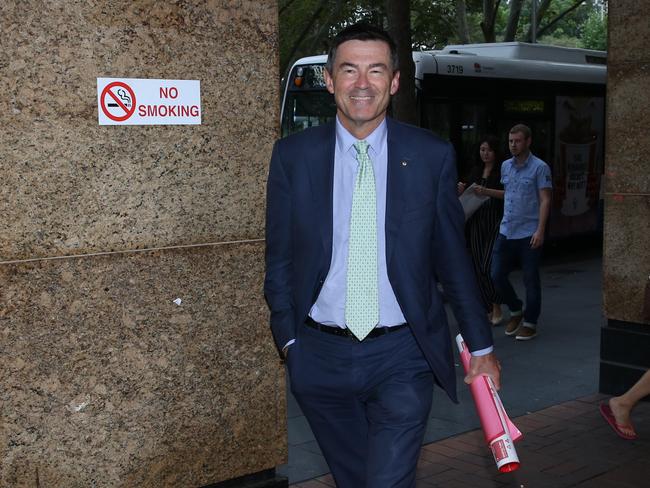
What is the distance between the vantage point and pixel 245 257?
4.11 metres

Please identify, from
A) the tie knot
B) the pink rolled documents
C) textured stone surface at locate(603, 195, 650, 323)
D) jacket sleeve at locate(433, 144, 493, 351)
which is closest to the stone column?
textured stone surface at locate(603, 195, 650, 323)

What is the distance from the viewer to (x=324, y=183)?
10.7 ft

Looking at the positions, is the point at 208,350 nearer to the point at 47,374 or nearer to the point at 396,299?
the point at 47,374

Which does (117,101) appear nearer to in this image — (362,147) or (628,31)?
(362,147)

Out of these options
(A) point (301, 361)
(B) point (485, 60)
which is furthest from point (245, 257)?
(B) point (485, 60)

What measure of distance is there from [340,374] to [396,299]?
0.29m

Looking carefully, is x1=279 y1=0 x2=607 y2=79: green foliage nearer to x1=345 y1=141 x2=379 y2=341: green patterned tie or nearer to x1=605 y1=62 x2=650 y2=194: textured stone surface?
x1=605 y1=62 x2=650 y2=194: textured stone surface

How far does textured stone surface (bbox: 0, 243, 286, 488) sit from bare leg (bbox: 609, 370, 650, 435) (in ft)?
7.29

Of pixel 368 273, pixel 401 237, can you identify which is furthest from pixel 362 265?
pixel 401 237

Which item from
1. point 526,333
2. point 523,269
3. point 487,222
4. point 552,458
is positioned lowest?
point 526,333

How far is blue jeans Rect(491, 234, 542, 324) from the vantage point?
8688mm

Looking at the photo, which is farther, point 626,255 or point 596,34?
point 596,34

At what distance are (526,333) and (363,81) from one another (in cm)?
586

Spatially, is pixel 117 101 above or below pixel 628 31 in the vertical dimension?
below
